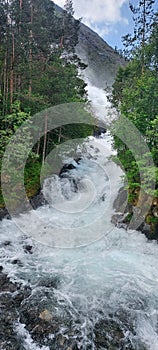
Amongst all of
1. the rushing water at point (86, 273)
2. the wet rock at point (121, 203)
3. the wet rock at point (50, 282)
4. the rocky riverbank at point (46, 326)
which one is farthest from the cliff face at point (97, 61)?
the rocky riverbank at point (46, 326)

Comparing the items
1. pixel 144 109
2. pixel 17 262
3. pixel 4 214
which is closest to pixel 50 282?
pixel 17 262

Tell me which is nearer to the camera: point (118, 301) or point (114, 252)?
point (118, 301)

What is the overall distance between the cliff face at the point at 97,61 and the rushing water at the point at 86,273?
5104cm

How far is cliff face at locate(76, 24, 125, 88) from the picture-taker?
6100 centimetres

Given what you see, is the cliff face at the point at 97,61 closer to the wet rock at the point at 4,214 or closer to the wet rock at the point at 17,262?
the wet rock at the point at 4,214

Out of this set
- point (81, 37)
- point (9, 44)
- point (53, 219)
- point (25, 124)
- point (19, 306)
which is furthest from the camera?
point (81, 37)

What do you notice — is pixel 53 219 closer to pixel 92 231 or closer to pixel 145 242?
pixel 92 231

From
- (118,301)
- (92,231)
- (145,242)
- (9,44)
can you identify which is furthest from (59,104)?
(118,301)

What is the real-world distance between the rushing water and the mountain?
51.0m

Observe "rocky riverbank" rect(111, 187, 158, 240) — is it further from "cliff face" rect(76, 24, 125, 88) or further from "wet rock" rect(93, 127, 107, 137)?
"cliff face" rect(76, 24, 125, 88)

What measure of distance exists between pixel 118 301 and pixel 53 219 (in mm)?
6466

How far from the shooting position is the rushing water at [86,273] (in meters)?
5.98

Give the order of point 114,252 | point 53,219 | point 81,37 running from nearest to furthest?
point 114,252 → point 53,219 → point 81,37

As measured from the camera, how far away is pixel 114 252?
33.0ft
